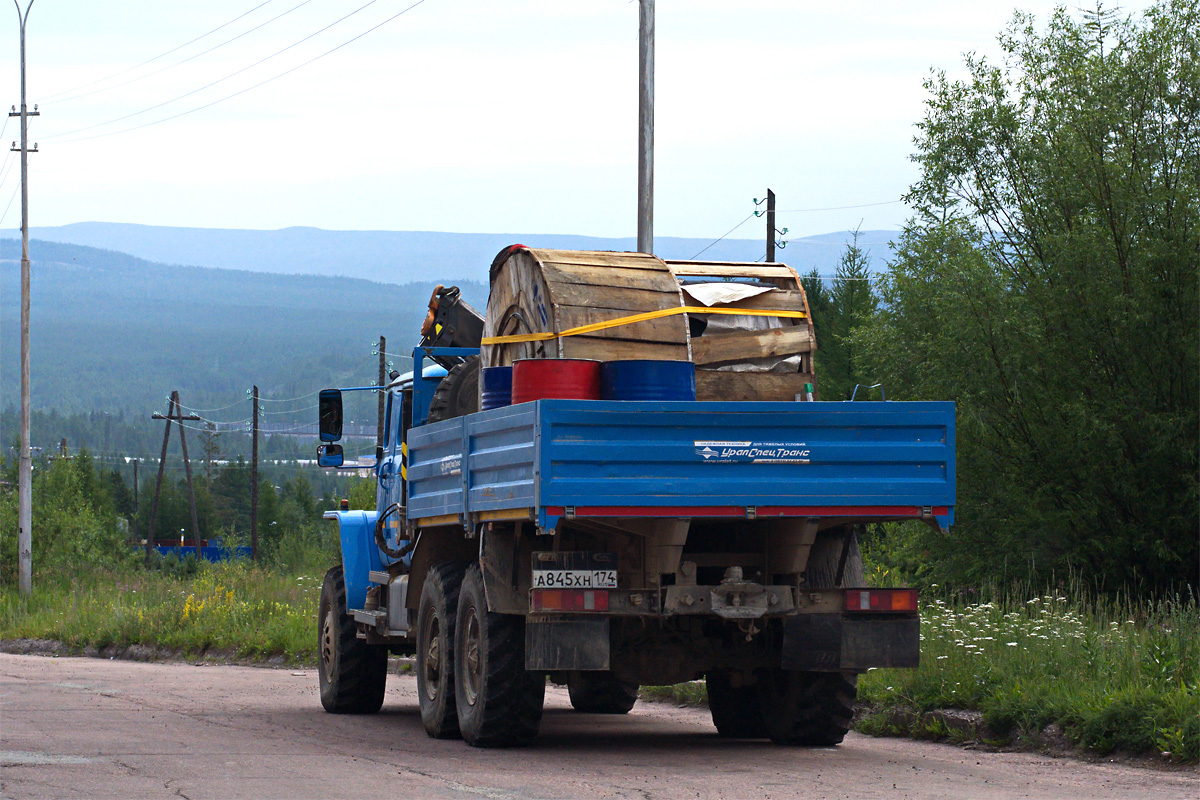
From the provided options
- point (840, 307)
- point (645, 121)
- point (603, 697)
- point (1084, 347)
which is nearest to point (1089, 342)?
point (1084, 347)

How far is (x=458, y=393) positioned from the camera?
1330 centimetres

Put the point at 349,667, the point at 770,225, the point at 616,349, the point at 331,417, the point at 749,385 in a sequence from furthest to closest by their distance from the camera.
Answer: the point at 770,225
the point at 349,667
the point at 331,417
the point at 749,385
the point at 616,349

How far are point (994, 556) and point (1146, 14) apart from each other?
30.1 feet

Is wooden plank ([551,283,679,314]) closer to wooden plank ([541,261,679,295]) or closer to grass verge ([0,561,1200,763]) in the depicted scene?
wooden plank ([541,261,679,295])

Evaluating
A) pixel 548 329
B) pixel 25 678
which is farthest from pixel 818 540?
pixel 25 678

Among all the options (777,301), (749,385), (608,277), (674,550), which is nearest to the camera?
(674,550)

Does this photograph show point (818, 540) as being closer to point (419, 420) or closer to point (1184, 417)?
point (419, 420)

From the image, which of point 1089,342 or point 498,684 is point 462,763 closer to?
point 498,684

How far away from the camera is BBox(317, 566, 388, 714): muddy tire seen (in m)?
14.8

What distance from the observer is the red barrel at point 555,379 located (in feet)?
35.0

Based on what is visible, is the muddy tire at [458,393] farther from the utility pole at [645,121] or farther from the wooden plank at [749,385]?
the utility pole at [645,121]

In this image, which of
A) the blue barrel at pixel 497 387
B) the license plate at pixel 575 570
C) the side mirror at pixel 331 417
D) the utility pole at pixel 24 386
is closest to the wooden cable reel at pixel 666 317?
the blue barrel at pixel 497 387

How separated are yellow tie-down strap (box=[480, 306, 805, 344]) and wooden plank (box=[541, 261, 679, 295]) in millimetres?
240

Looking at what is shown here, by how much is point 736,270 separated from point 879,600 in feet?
9.94
